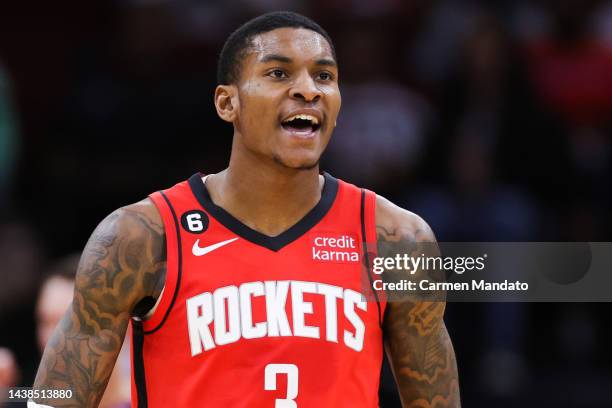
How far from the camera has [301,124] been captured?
14.8ft

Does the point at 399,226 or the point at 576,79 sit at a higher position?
the point at 576,79

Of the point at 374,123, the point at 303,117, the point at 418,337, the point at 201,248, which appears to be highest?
the point at 374,123

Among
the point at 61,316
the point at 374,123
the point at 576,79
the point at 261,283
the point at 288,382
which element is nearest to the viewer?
the point at 288,382

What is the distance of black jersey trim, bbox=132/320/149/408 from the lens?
443 cm

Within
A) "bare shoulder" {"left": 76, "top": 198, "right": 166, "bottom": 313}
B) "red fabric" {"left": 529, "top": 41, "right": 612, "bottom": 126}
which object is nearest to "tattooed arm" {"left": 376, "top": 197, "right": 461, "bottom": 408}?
"bare shoulder" {"left": 76, "top": 198, "right": 166, "bottom": 313}

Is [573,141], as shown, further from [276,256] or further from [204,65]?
[276,256]

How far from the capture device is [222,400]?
14.0 feet

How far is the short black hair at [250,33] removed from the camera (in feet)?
14.8

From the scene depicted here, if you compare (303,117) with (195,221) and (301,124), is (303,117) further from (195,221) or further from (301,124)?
(195,221)

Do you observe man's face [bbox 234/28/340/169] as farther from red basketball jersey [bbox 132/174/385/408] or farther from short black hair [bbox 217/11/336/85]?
red basketball jersey [bbox 132/174/385/408]

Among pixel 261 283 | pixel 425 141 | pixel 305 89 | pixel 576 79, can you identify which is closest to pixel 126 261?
pixel 261 283

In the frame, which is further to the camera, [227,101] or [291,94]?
[227,101]

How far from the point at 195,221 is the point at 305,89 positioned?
615 millimetres

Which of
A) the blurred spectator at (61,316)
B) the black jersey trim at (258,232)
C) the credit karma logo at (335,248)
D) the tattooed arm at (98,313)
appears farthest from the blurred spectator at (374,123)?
the tattooed arm at (98,313)
